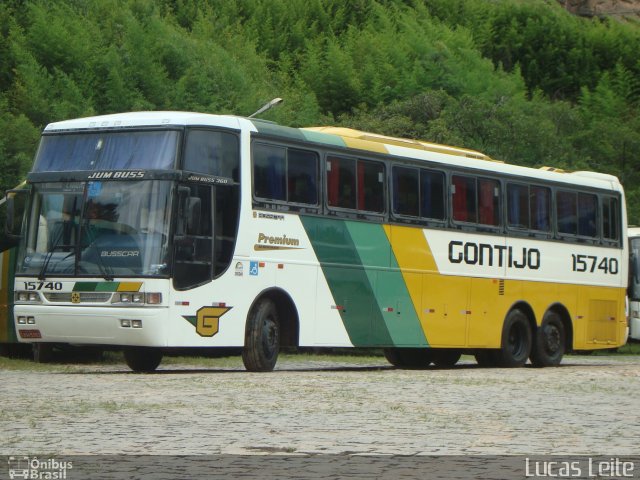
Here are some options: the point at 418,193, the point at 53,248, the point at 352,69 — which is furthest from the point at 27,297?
the point at 352,69

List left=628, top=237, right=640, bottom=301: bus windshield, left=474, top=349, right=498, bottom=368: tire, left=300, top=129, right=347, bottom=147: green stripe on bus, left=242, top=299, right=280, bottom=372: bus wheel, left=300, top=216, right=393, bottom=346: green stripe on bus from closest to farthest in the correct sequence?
left=242, top=299, right=280, bottom=372: bus wheel, left=300, top=216, right=393, bottom=346: green stripe on bus, left=300, top=129, right=347, bottom=147: green stripe on bus, left=474, top=349, right=498, bottom=368: tire, left=628, top=237, right=640, bottom=301: bus windshield

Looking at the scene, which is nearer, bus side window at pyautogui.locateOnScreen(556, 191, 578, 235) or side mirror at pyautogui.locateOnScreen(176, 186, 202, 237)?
side mirror at pyautogui.locateOnScreen(176, 186, 202, 237)

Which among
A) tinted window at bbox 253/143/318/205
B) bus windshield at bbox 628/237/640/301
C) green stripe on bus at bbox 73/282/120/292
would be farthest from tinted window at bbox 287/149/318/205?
bus windshield at bbox 628/237/640/301

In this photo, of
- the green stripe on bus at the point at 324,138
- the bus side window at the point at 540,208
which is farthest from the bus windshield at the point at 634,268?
the green stripe on bus at the point at 324,138

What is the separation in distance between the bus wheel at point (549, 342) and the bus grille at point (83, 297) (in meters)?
10.5

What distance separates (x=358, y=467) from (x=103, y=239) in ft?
34.8

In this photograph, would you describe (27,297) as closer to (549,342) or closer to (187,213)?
(187,213)

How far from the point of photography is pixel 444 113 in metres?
61.8

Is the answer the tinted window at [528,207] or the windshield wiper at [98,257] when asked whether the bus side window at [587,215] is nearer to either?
the tinted window at [528,207]

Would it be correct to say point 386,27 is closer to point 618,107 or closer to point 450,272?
point 618,107

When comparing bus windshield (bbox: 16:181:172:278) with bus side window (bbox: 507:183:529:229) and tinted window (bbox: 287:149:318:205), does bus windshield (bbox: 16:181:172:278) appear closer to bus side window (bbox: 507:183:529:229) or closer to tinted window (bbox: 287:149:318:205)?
tinted window (bbox: 287:149:318:205)

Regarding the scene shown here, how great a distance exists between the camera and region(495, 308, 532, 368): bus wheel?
2603 cm

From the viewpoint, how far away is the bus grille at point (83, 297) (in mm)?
18984

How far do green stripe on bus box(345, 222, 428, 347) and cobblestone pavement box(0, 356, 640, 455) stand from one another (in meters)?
3.39
